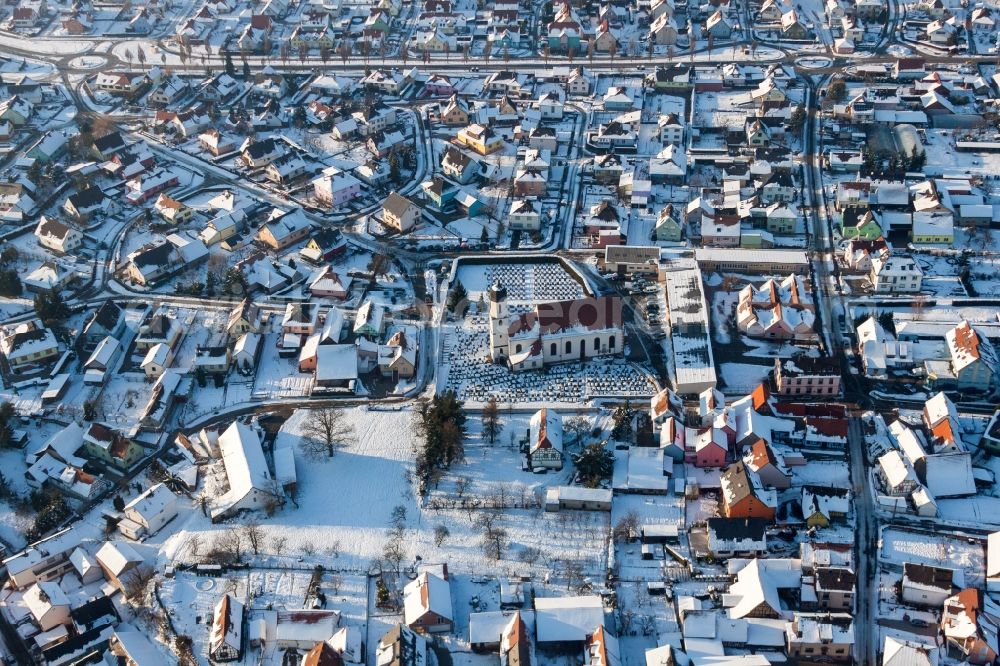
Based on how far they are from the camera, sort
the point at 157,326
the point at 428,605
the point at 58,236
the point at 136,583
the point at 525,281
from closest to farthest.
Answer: the point at 428,605 < the point at 136,583 < the point at 157,326 < the point at 525,281 < the point at 58,236

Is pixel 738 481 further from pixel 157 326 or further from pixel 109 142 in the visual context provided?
pixel 109 142

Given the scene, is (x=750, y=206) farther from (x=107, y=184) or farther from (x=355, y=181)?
(x=107, y=184)

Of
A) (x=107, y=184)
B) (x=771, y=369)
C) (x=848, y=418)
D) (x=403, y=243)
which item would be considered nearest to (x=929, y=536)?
(x=848, y=418)

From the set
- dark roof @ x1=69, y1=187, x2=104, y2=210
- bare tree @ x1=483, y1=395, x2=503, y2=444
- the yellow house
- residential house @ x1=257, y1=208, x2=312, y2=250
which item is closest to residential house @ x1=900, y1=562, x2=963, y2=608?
bare tree @ x1=483, y1=395, x2=503, y2=444

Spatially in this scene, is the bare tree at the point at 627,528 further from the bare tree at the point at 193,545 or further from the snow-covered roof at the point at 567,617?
the bare tree at the point at 193,545

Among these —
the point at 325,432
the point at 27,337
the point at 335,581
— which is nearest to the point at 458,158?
the point at 325,432

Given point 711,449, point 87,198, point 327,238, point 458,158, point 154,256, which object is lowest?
point 711,449
